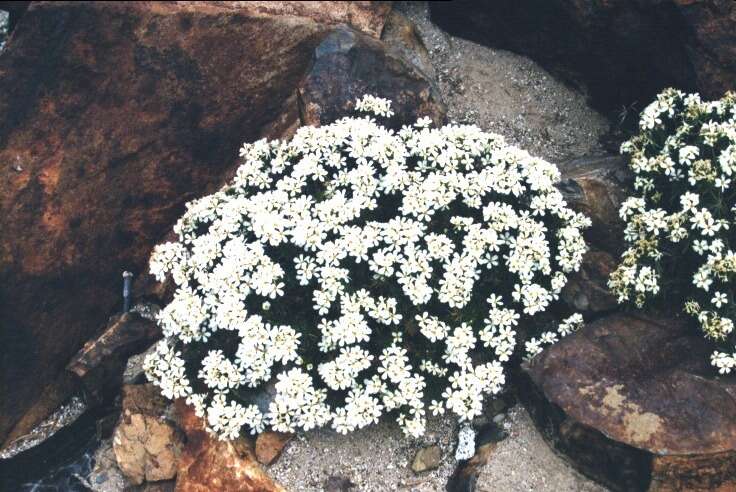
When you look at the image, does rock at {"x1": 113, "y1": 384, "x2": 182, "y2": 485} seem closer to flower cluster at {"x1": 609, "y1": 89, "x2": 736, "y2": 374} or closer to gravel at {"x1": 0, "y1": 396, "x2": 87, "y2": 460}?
gravel at {"x1": 0, "y1": 396, "x2": 87, "y2": 460}

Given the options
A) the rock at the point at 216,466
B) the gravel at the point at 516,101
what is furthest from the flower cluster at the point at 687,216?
the rock at the point at 216,466

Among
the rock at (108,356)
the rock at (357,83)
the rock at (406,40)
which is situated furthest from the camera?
the rock at (406,40)

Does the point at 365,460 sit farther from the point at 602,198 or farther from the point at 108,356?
the point at 602,198

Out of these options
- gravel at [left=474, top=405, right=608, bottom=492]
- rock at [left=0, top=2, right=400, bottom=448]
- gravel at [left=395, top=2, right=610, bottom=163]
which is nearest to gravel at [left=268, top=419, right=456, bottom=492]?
gravel at [left=474, top=405, right=608, bottom=492]

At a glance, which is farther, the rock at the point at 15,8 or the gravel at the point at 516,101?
the rock at the point at 15,8

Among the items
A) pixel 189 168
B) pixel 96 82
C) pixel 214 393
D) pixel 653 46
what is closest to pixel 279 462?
pixel 214 393

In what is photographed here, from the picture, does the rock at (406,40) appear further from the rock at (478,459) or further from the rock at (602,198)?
the rock at (478,459)

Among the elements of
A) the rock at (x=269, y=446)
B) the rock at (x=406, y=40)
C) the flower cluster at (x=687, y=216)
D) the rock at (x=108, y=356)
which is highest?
the flower cluster at (x=687, y=216)
